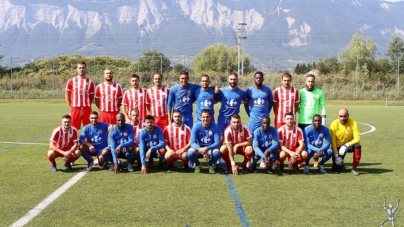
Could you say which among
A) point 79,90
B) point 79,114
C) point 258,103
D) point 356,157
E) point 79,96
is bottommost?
point 356,157

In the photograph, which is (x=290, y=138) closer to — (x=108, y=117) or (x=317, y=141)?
(x=317, y=141)

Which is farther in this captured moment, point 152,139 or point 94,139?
point 94,139

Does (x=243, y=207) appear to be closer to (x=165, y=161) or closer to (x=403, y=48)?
(x=165, y=161)

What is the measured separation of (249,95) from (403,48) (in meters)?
45.1

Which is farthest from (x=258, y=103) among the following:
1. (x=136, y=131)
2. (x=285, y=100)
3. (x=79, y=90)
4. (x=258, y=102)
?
(x=79, y=90)

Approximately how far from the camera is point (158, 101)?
869 cm

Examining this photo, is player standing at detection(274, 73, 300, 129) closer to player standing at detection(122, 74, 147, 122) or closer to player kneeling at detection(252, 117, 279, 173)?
player kneeling at detection(252, 117, 279, 173)

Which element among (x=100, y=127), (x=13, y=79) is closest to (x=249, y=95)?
(x=100, y=127)

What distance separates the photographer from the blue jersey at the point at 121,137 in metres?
7.78

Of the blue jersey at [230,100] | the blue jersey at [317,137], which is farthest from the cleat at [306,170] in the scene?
the blue jersey at [230,100]

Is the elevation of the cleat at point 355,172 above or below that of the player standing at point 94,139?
below

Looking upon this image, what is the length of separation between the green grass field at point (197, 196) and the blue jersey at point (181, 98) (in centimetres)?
99

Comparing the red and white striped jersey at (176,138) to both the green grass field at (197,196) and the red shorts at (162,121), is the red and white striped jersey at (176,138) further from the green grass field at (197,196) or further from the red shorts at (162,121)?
the red shorts at (162,121)

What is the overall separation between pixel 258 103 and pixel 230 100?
0.48 meters
